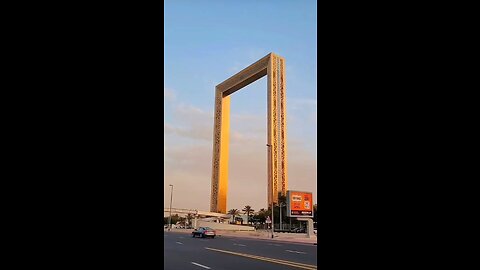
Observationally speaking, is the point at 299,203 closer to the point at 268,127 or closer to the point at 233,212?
the point at 268,127

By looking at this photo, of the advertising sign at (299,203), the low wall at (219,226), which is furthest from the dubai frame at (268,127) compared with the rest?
the advertising sign at (299,203)

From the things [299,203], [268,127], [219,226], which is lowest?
[219,226]

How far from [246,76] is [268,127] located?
600 centimetres

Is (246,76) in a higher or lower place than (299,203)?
higher

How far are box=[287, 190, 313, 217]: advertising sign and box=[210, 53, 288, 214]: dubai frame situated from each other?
38.9 feet

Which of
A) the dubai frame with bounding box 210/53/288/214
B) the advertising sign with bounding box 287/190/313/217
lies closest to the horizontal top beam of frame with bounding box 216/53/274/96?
the dubai frame with bounding box 210/53/288/214

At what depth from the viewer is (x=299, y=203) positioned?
77.4ft

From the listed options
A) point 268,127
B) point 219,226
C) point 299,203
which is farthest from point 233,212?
point 299,203

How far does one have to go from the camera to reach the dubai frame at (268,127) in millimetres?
37625

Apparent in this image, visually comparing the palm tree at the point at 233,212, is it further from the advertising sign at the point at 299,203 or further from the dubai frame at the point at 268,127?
the advertising sign at the point at 299,203
